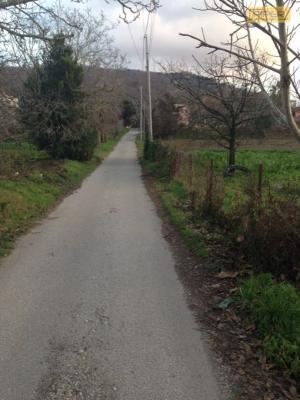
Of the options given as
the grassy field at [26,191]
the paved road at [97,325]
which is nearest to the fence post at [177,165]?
the grassy field at [26,191]

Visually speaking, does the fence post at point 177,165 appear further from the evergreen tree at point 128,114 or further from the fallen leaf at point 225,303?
the evergreen tree at point 128,114

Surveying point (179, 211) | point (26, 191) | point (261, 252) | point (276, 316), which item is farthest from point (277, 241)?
point (26, 191)

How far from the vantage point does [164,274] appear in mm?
7602

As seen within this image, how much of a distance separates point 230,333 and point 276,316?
0.56 metres

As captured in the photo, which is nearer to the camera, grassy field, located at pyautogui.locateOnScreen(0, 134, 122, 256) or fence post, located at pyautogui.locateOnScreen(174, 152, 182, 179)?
grassy field, located at pyautogui.locateOnScreen(0, 134, 122, 256)

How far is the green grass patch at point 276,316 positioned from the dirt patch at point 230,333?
11 cm

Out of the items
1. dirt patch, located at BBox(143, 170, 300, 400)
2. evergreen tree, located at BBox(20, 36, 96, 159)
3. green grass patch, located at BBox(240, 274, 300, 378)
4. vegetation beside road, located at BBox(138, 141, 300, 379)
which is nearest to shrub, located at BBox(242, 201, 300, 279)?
vegetation beside road, located at BBox(138, 141, 300, 379)

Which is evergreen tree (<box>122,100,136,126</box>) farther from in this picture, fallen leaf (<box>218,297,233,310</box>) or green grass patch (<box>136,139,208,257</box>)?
fallen leaf (<box>218,297,233,310</box>)

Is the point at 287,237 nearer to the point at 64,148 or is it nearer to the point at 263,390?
the point at 263,390

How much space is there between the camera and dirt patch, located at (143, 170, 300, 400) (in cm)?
416

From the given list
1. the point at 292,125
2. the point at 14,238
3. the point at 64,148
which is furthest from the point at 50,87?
the point at 292,125

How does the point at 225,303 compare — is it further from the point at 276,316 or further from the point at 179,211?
the point at 179,211

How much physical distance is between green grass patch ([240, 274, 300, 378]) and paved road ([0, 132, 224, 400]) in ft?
2.37

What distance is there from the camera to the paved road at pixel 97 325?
4.16m
